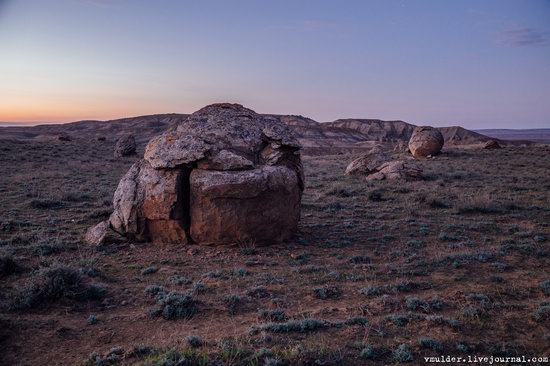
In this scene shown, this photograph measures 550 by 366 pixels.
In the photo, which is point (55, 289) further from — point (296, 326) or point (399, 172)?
point (399, 172)

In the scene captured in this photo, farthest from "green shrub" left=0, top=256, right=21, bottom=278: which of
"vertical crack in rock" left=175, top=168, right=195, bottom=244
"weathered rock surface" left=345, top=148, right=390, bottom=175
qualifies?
"weathered rock surface" left=345, top=148, right=390, bottom=175

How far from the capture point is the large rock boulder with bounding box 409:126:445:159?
108ft

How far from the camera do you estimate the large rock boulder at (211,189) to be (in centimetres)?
929

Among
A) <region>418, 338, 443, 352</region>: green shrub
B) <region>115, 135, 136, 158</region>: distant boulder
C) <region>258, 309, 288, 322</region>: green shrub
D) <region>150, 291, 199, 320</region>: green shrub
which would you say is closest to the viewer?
<region>418, 338, 443, 352</region>: green shrub

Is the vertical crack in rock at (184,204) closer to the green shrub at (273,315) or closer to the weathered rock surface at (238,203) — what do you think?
the weathered rock surface at (238,203)

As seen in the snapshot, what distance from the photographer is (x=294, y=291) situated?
7090 mm

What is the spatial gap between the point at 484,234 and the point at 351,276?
515cm

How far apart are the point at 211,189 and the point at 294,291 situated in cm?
317

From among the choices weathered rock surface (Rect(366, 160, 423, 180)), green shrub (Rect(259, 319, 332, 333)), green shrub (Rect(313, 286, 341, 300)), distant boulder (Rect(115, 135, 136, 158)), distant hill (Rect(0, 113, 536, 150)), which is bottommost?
green shrub (Rect(313, 286, 341, 300))

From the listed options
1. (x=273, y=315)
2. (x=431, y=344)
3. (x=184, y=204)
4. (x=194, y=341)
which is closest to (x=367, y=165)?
(x=184, y=204)

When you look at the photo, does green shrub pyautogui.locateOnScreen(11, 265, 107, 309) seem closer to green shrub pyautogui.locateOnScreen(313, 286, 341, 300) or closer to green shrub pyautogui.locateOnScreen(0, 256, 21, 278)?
green shrub pyautogui.locateOnScreen(0, 256, 21, 278)

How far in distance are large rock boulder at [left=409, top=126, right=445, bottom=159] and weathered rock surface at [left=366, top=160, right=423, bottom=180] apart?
11.7 m

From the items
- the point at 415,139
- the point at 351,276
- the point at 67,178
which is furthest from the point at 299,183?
the point at 415,139

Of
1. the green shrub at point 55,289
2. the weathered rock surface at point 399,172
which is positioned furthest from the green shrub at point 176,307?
the weathered rock surface at point 399,172
